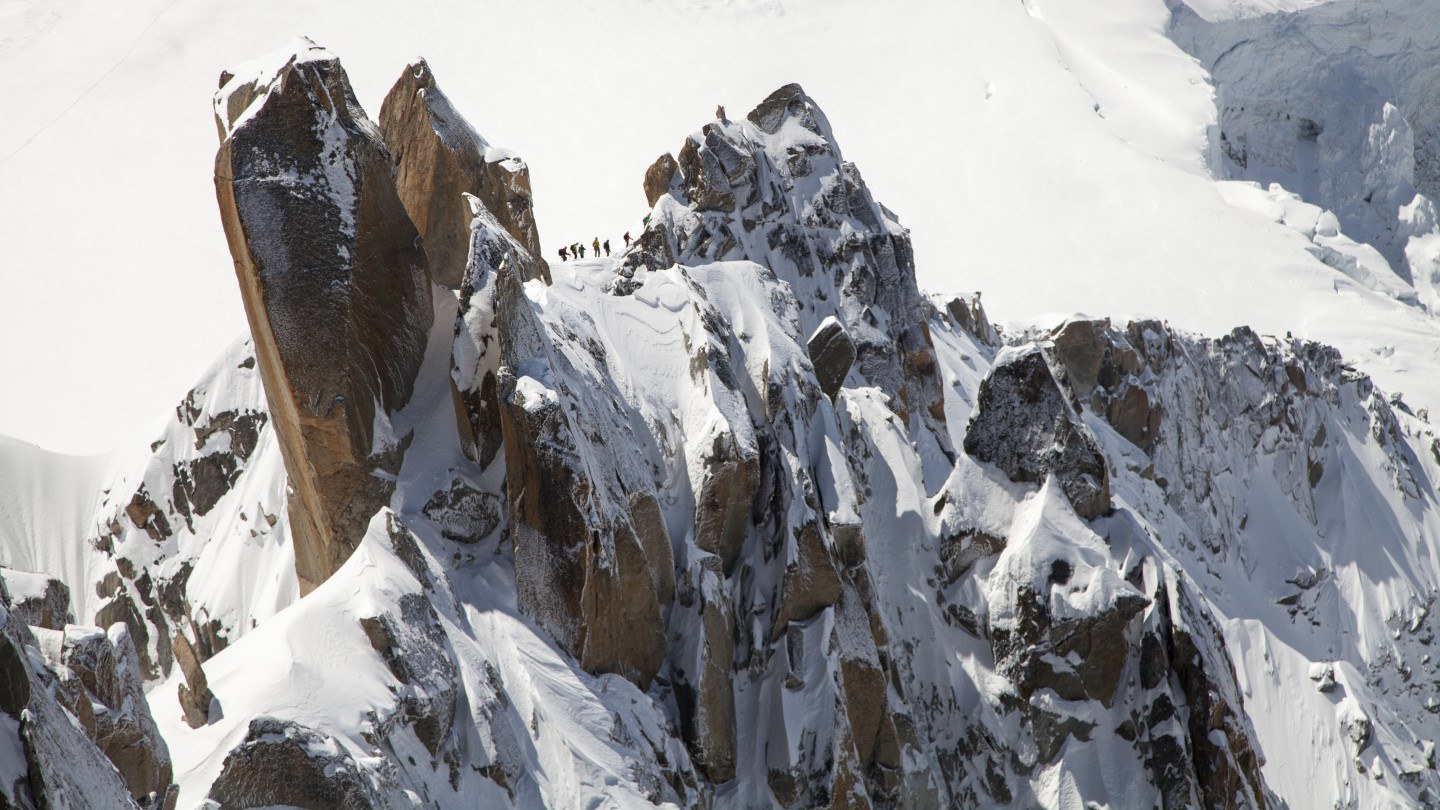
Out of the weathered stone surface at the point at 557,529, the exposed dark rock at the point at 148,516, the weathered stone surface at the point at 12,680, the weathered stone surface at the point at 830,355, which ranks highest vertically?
the weathered stone surface at the point at 12,680

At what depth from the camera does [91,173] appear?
75.2 meters

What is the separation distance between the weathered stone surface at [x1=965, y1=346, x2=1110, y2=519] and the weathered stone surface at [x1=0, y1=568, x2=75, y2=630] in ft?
65.3

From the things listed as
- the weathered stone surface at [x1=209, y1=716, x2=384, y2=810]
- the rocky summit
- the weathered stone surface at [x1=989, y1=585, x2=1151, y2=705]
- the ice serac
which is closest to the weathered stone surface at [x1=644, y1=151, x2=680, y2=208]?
the rocky summit

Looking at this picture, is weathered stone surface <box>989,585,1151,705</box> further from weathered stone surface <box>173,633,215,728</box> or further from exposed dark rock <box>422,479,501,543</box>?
weathered stone surface <box>173,633,215,728</box>

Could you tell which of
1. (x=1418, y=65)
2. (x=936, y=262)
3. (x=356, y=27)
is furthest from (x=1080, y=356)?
(x=356, y=27)

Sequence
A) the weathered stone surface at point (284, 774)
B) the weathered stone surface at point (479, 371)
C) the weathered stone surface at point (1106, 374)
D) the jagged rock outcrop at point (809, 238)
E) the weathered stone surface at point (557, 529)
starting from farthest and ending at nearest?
1. the weathered stone surface at point (1106, 374)
2. the jagged rock outcrop at point (809, 238)
3. the weathered stone surface at point (479, 371)
4. the weathered stone surface at point (557, 529)
5. the weathered stone surface at point (284, 774)

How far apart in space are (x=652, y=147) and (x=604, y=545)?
67435 millimetres

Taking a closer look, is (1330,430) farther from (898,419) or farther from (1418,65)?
(1418,65)

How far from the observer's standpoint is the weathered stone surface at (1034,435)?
2783cm

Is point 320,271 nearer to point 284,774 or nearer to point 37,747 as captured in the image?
point 284,774

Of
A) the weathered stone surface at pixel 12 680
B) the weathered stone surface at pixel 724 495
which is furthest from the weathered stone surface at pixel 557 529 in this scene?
the weathered stone surface at pixel 12 680

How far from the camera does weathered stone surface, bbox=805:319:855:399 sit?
30453mm

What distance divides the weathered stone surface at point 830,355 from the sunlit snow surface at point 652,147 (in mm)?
25206

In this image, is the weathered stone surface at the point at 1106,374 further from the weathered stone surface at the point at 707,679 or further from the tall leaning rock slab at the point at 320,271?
the tall leaning rock slab at the point at 320,271
